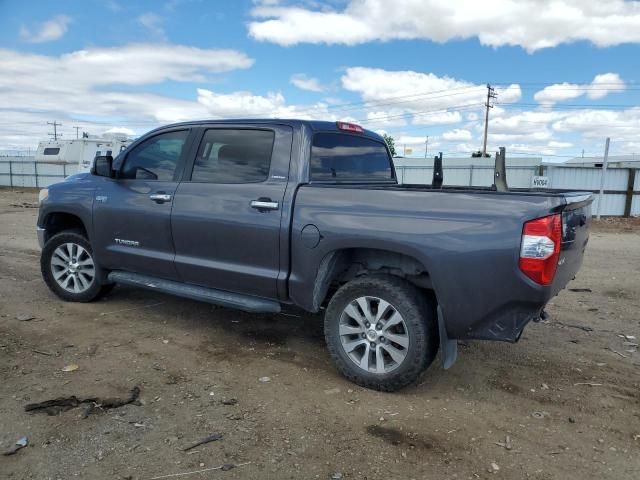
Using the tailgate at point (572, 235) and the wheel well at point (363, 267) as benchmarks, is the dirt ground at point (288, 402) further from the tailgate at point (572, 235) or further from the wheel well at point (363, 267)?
the tailgate at point (572, 235)

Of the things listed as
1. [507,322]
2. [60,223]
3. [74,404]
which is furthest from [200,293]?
[507,322]

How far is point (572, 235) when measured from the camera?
11.0 ft

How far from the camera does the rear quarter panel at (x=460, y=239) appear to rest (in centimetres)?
311

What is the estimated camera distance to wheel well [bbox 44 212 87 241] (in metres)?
5.63

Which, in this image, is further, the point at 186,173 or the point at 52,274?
the point at 52,274

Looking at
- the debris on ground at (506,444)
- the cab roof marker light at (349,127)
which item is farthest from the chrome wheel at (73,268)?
the debris on ground at (506,444)

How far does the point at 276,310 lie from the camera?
4098mm

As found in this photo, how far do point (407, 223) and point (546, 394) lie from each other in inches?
63.5

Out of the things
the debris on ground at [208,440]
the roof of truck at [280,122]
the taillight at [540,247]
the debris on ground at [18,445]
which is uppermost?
the roof of truck at [280,122]

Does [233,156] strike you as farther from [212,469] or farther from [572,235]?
[572,235]

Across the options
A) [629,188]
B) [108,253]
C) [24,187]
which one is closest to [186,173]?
[108,253]

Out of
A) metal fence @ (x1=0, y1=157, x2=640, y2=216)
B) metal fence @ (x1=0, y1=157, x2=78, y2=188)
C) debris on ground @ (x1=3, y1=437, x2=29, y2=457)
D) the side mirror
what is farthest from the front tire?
metal fence @ (x1=0, y1=157, x2=78, y2=188)

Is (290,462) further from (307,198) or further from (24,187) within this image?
(24,187)

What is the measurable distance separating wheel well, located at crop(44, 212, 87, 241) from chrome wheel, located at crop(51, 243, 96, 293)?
0.27 m
